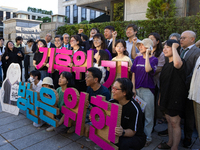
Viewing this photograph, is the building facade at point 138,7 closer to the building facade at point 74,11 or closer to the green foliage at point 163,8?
the green foliage at point 163,8

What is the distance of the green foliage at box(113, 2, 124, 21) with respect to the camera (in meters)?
12.7

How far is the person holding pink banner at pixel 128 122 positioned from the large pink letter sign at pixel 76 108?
737mm

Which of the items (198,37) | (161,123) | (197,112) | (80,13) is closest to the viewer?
(197,112)

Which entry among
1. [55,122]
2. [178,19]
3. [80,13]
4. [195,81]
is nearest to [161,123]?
[195,81]

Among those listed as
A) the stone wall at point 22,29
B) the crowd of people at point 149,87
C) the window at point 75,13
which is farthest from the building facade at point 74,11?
the crowd of people at point 149,87

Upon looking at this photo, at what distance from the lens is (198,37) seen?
→ 21.7 ft

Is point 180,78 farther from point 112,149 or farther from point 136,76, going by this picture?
point 112,149

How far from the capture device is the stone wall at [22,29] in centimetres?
1298

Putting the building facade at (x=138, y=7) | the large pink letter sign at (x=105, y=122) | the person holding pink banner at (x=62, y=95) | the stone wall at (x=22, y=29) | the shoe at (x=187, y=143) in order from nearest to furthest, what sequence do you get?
the large pink letter sign at (x=105, y=122)
the shoe at (x=187, y=143)
the person holding pink banner at (x=62, y=95)
the building facade at (x=138, y=7)
the stone wall at (x=22, y=29)

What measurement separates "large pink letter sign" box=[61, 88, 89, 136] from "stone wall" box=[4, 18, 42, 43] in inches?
444

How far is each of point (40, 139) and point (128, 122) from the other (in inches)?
75.5

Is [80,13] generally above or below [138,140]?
above

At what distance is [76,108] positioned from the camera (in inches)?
131

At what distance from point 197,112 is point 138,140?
110 centimetres
